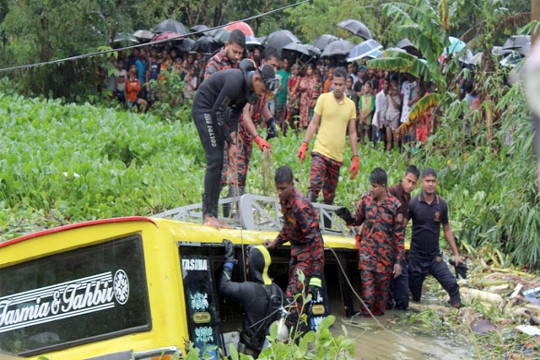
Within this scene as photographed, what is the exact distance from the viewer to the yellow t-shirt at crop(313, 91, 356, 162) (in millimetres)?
10273

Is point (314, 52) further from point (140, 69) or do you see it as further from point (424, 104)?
point (424, 104)

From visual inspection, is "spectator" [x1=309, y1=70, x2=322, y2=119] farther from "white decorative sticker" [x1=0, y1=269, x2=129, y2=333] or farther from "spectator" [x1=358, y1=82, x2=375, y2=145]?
"white decorative sticker" [x1=0, y1=269, x2=129, y2=333]

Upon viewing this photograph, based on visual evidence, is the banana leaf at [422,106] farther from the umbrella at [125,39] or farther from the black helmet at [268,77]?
the umbrella at [125,39]

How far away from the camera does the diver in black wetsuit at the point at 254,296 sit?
19.7 feet

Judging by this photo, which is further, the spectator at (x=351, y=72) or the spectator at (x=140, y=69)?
the spectator at (x=140, y=69)

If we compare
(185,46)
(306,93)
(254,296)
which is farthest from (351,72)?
(254,296)

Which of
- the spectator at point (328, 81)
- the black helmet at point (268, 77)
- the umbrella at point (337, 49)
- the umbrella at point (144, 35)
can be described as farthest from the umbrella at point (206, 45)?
the black helmet at point (268, 77)

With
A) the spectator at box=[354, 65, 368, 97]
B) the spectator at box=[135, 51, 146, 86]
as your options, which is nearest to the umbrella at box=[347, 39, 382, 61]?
the spectator at box=[354, 65, 368, 97]

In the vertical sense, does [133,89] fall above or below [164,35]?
below

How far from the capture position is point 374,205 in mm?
8594

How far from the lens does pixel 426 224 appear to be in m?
8.98

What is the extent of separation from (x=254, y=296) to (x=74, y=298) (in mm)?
1339

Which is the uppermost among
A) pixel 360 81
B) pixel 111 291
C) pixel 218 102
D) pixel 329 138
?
pixel 218 102

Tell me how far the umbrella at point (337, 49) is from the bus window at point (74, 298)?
1393cm
